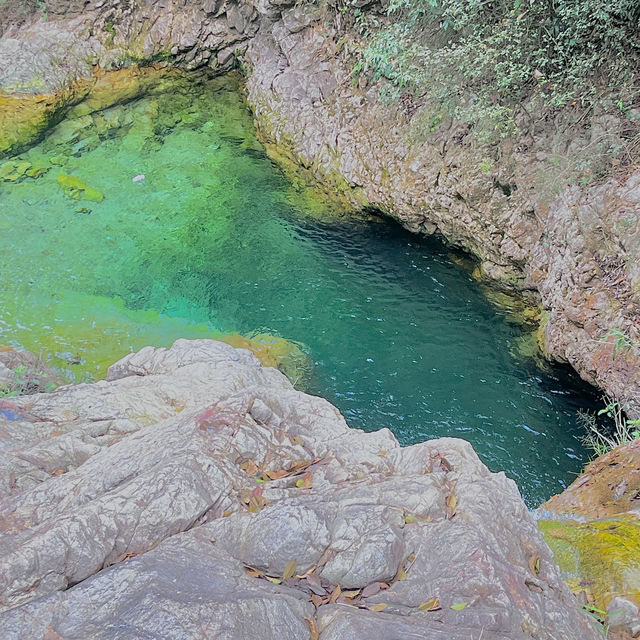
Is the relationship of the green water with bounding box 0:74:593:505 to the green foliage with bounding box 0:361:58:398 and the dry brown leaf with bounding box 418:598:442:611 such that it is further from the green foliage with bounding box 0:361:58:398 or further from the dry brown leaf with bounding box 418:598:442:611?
the dry brown leaf with bounding box 418:598:442:611

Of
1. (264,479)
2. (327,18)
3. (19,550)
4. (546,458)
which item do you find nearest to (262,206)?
(327,18)

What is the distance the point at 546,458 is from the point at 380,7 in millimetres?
8103

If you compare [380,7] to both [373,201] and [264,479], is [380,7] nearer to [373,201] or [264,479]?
[373,201]

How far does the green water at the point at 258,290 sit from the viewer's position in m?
7.58

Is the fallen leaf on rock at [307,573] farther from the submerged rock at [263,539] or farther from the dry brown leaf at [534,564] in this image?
the dry brown leaf at [534,564]

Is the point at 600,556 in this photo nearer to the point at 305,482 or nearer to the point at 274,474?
the point at 305,482

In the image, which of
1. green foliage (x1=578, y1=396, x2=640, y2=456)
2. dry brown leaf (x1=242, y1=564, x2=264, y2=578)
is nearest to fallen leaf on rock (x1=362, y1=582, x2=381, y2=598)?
dry brown leaf (x1=242, y1=564, x2=264, y2=578)

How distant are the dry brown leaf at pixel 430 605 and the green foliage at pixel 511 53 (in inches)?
265

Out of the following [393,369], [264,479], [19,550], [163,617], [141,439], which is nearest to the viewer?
[163,617]

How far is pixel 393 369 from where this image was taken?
8070 millimetres

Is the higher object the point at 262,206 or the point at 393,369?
the point at 262,206

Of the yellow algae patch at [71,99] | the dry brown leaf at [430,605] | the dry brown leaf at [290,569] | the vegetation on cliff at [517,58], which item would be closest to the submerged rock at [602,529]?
the dry brown leaf at [430,605]

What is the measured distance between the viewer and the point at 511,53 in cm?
786

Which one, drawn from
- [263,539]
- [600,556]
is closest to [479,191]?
[600,556]
